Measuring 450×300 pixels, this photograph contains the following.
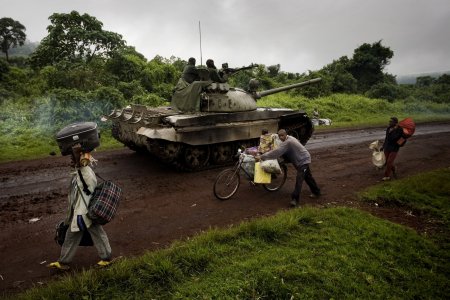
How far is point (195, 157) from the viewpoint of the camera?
9812 millimetres

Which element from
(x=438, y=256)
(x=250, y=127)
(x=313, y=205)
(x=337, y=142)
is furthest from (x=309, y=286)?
(x=337, y=142)

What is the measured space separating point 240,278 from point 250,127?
6961 mm

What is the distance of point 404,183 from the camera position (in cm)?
833

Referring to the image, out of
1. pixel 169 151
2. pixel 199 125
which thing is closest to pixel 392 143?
pixel 199 125

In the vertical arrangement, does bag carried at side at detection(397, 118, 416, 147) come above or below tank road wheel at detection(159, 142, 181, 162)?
above

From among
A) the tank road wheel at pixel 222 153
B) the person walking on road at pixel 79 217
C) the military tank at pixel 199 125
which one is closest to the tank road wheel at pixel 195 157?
the military tank at pixel 199 125

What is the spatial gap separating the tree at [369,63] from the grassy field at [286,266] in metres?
32.4

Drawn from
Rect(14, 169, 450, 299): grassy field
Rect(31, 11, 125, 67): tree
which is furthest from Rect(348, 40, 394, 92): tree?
Rect(14, 169, 450, 299): grassy field

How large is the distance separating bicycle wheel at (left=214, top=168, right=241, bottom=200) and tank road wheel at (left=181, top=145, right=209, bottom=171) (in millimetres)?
2300

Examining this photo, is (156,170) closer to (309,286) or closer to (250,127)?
(250,127)

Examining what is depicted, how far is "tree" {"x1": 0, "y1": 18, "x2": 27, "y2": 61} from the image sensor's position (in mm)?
44875

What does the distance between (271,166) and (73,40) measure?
54.1 feet

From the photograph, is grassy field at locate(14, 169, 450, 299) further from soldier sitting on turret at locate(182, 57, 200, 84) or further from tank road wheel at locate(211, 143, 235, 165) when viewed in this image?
soldier sitting on turret at locate(182, 57, 200, 84)

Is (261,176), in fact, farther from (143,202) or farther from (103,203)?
(103,203)
